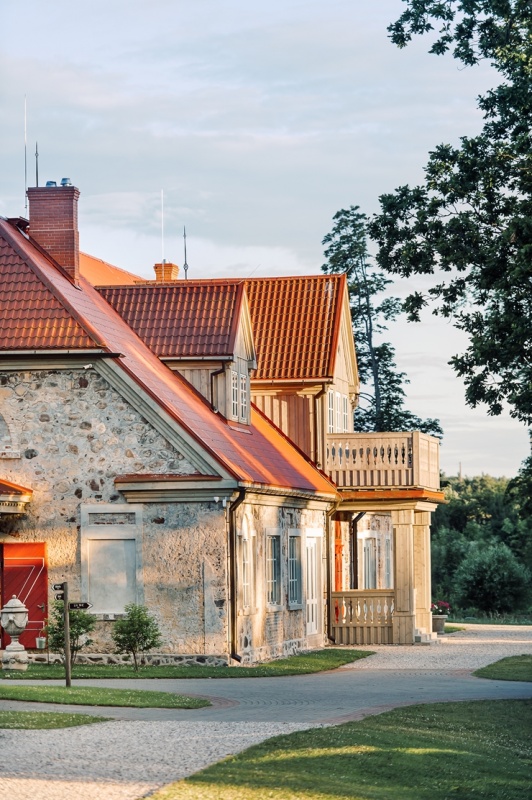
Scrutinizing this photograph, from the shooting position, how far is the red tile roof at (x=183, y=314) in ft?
101

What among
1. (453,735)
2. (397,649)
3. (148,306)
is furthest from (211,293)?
(453,735)

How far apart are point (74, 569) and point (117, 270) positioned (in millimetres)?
13095

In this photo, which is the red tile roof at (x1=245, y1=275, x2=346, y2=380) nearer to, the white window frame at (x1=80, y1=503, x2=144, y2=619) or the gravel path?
the white window frame at (x1=80, y1=503, x2=144, y2=619)

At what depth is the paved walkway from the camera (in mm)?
13133

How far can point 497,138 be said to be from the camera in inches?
989

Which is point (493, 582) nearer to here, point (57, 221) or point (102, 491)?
point (57, 221)

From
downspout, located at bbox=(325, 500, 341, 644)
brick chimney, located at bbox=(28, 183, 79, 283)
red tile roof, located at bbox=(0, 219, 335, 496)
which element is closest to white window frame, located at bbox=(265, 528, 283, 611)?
red tile roof, located at bbox=(0, 219, 335, 496)

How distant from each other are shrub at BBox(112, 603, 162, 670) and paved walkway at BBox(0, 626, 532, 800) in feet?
5.75

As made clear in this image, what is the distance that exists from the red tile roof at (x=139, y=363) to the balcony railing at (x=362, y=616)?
3659 millimetres

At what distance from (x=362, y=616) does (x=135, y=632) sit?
999 centimetres

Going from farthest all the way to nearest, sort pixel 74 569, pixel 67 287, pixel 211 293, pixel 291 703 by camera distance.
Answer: pixel 211 293 < pixel 67 287 < pixel 74 569 < pixel 291 703

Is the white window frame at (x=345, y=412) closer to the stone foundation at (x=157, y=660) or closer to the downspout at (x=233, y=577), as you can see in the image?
the downspout at (x=233, y=577)

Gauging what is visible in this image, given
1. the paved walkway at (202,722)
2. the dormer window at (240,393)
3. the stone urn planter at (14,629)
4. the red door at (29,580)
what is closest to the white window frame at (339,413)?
the dormer window at (240,393)

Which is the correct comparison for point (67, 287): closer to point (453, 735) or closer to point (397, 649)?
point (397, 649)
